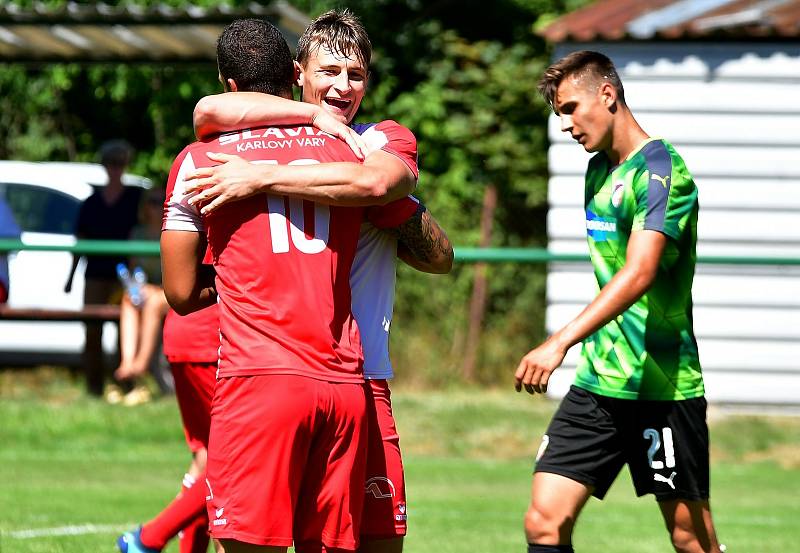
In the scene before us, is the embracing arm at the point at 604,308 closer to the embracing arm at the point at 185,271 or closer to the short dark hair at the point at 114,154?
the embracing arm at the point at 185,271

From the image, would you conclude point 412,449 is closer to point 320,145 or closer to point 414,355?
point 414,355

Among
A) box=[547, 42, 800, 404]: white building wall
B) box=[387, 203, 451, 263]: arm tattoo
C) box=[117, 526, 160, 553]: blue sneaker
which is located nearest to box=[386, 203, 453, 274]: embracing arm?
box=[387, 203, 451, 263]: arm tattoo

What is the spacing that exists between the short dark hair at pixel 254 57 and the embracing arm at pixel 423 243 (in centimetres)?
59

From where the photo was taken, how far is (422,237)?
4.48 metres

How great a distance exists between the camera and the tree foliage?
50.5 feet

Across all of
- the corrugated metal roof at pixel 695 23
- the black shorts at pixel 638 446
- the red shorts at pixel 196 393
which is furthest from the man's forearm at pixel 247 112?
the corrugated metal roof at pixel 695 23

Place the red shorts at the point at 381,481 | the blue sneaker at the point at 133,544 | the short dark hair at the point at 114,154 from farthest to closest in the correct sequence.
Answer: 1. the short dark hair at the point at 114,154
2. the blue sneaker at the point at 133,544
3. the red shorts at the point at 381,481

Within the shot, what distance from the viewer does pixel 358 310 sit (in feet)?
14.6

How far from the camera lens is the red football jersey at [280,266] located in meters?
4.02

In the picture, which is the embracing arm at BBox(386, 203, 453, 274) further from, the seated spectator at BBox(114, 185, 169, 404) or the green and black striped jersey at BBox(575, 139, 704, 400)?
the seated spectator at BBox(114, 185, 169, 404)

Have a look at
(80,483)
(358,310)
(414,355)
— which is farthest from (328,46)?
(414,355)

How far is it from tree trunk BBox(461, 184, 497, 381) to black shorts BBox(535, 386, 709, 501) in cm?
886

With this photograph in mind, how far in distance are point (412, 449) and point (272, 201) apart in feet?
25.7

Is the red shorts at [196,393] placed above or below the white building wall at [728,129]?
below
